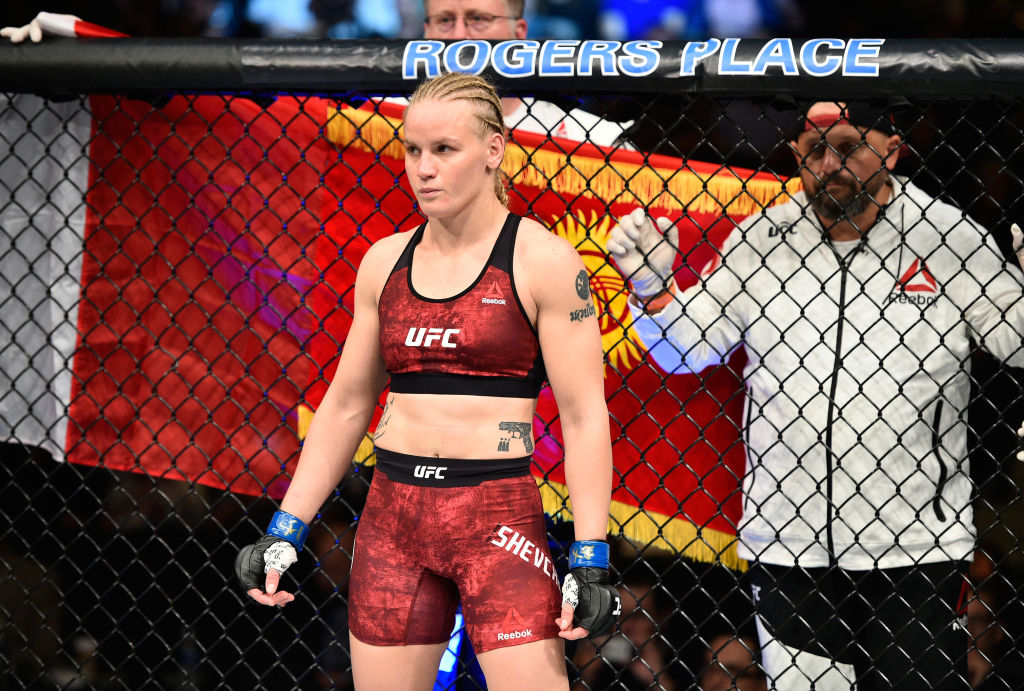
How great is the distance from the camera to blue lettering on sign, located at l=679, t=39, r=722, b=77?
1.75 metres

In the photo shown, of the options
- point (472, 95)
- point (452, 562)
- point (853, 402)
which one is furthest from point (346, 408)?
point (853, 402)

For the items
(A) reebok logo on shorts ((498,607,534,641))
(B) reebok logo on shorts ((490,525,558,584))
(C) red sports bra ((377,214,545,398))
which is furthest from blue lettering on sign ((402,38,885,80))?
(A) reebok logo on shorts ((498,607,534,641))

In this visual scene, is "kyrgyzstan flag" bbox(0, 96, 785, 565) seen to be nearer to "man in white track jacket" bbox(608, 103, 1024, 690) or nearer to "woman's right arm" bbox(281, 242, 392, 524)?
"man in white track jacket" bbox(608, 103, 1024, 690)

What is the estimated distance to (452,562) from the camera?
1516 millimetres

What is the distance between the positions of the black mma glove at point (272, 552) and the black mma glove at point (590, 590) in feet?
1.71

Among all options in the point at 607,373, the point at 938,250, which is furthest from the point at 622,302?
the point at 938,250

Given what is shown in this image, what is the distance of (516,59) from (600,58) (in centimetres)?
17

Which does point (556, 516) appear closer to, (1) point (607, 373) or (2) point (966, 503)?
(1) point (607, 373)

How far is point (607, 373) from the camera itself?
2193mm

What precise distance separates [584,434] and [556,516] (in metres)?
0.65

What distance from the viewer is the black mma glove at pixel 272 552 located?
1.60m

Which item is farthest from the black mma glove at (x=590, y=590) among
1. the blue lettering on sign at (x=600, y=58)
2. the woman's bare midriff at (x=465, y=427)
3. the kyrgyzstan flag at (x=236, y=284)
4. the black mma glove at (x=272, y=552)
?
the blue lettering on sign at (x=600, y=58)

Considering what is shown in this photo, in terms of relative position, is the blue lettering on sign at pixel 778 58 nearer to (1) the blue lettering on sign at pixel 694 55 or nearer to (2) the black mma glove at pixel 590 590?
(1) the blue lettering on sign at pixel 694 55

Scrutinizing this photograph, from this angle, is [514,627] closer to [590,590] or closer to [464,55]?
[590,590]
